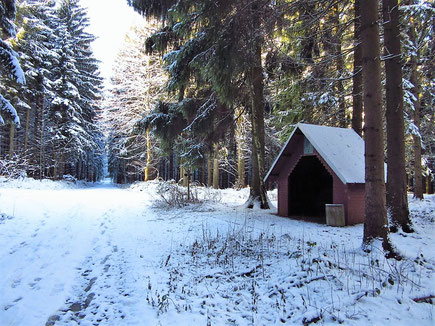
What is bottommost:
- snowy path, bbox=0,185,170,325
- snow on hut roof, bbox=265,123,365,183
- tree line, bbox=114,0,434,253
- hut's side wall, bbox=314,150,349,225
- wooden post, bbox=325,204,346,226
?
snowy path, bbox=0,185,170,325

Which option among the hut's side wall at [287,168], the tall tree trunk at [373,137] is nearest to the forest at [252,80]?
the tall tree trunk at [373,137]

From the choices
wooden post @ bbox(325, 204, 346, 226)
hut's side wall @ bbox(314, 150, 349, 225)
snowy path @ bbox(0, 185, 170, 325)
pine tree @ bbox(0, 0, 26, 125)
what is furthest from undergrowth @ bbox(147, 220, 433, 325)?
pine tree @ bbox(0, 0, 26, 125)

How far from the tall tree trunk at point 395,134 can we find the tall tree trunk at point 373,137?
171cm

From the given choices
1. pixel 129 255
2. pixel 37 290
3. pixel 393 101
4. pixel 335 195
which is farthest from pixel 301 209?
pixel 37 290

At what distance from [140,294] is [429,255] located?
513 centimetres

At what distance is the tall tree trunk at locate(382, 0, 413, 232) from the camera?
6791 mm

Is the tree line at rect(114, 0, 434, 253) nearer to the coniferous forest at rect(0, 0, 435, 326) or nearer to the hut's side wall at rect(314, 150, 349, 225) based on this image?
the coniferous forest at rect(0, 0, 435, 326)

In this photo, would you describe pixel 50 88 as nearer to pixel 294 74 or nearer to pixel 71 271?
pixel 294 74

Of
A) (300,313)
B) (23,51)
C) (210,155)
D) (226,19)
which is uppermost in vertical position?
(23,51)

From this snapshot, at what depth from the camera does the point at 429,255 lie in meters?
4.99

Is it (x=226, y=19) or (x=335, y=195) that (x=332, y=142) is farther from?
(x=226, y=19)

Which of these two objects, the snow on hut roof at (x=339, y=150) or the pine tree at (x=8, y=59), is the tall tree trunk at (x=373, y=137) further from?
the pine tree at (x=8, y=59)

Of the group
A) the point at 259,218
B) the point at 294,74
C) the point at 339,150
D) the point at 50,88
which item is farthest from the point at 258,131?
the point at 50,88

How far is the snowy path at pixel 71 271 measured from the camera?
3.11m
